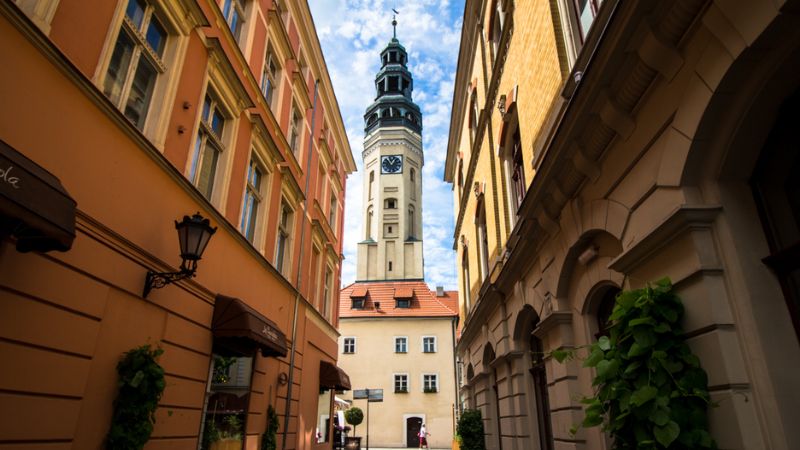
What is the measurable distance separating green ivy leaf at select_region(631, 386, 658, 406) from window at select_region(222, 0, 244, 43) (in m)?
9.24

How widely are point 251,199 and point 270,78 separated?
11.5 feet

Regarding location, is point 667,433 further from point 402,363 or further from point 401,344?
point 401,344

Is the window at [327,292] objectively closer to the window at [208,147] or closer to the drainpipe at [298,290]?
the drainpipe at [298,290]

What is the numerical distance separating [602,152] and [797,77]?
7.66 ft

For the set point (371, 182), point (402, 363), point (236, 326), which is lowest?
point (236, 326)

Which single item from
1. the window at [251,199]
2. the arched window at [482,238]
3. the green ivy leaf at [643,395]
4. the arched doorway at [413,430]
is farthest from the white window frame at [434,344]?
the green ivy leaf at [643,395]

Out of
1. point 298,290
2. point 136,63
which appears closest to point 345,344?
point 298,290

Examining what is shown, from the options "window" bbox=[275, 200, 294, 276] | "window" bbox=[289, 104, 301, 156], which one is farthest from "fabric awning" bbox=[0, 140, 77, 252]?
"window" bbox=[289, 104, 301, 156]

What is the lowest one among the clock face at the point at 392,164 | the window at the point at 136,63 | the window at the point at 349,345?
the window at the point at 136,63

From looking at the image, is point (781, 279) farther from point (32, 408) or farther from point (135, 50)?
point (135, 50)

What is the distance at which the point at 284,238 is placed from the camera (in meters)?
13.1

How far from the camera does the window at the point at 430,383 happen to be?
126 feet

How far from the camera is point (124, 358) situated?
5613 millimetres

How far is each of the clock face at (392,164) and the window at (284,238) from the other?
42.2 m
